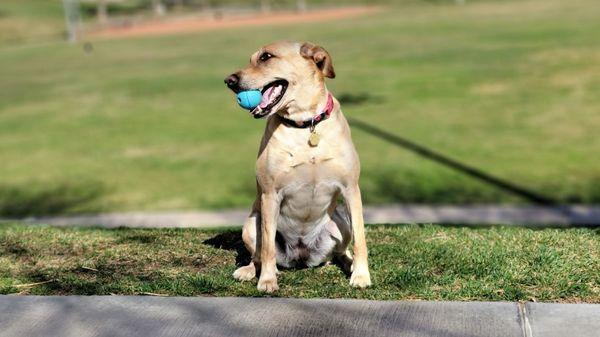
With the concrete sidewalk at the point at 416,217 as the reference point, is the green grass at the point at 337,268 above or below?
above

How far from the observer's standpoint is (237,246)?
6.79 metres

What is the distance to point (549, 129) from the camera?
17438 millimetres

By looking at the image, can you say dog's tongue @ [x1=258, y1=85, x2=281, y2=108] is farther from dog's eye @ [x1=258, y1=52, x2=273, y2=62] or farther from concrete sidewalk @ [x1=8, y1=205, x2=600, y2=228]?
concrete sidewalk @ [x1=8, y1=205, x2=600, y2=228]

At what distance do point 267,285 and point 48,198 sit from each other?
368 inches

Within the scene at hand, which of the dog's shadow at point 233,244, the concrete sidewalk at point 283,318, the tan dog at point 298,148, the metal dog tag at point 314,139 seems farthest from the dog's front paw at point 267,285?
the metal dog tag at point 314,139

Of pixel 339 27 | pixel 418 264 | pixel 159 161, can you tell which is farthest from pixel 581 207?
pixel 339 27

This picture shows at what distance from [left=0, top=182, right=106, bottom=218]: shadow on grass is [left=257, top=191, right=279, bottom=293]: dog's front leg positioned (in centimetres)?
781

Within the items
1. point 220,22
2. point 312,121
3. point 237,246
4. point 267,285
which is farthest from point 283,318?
point 220,22

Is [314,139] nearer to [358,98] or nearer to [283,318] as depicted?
[283,318]

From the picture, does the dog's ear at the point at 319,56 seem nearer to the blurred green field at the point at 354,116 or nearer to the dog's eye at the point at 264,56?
the dog's eye at the point at 264,56

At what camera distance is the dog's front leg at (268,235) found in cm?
556

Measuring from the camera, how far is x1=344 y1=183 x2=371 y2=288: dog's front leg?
18.0 feet

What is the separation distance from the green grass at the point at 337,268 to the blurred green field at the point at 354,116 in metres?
5.66

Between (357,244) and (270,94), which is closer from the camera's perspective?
(270,94)
